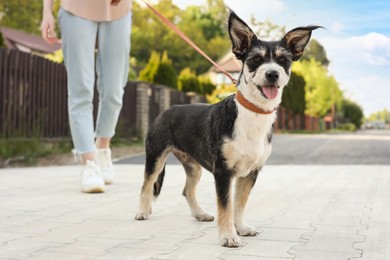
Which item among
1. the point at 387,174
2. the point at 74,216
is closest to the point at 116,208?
the point at 74,216

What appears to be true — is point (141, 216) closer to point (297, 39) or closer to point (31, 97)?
point (297, 39)

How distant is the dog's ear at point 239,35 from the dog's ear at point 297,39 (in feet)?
0.75

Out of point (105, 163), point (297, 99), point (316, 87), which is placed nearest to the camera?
Answer: point (105, 163)

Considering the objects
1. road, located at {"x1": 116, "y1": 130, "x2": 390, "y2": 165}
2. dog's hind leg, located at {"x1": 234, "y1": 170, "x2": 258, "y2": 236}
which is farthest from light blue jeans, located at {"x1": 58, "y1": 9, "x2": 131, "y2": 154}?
road, located at {"x1": 116, "y1": 130, "x2": 390, "y2": 165}

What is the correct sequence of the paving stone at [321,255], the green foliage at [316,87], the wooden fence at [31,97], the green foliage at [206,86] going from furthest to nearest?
the green foliage at [316,87], the green foliage at [206,86], the wooden fence at [31,97], the paving stone at [321,255]

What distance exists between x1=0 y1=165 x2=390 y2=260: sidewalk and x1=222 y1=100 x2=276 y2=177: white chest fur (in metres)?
0.47

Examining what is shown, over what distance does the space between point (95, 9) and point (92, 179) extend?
1.70m

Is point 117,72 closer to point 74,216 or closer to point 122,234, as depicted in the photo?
point 74,216

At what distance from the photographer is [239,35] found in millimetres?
3459

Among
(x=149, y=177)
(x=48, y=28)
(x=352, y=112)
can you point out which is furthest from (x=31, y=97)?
(x=352, y=112)

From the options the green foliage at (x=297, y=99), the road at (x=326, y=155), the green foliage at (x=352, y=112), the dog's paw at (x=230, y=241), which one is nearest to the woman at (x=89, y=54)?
the dog's paw at (x=230, y=241)

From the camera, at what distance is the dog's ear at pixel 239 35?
3424mm

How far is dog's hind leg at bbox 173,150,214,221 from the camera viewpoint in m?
4.19

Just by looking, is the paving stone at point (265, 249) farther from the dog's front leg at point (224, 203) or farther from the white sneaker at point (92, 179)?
the white sneaker at point (92, 179)
